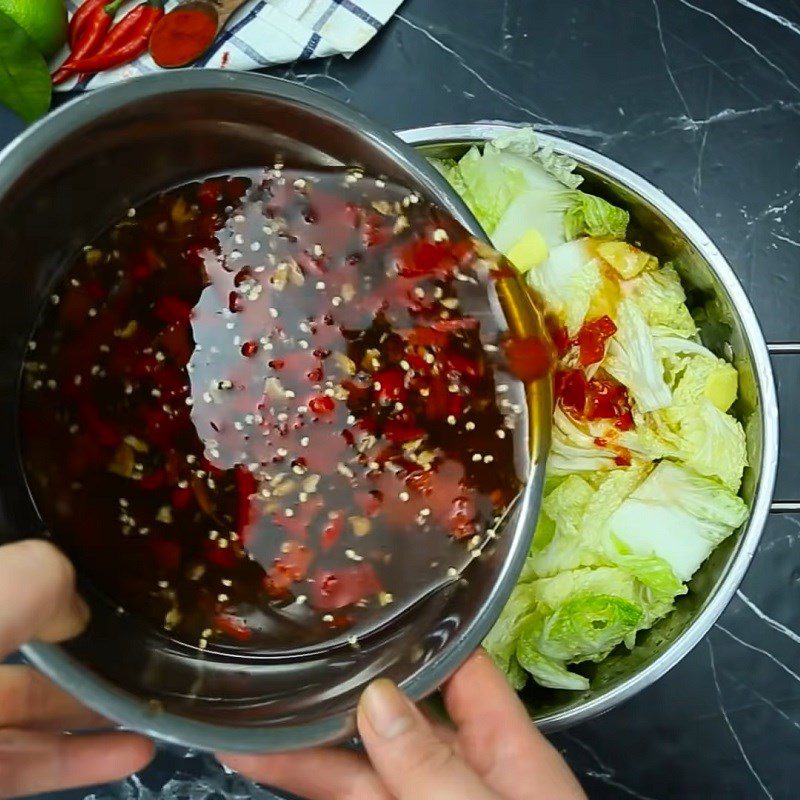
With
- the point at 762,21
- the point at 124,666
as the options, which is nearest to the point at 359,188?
the point at 124,666

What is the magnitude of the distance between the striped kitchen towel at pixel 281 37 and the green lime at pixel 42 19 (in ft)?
0.29

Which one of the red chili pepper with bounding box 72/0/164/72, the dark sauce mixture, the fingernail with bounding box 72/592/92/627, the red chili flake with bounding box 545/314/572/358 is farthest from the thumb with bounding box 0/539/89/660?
the red chili pepper with bounding box 72/0/164/72

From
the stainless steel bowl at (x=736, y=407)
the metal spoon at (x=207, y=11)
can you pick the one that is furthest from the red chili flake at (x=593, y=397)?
the metal spoon at (x=207, y=11)

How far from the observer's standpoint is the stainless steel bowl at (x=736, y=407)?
5.79ft

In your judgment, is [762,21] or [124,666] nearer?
[124,666]

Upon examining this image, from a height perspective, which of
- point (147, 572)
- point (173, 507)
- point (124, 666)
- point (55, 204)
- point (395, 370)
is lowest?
point (124, 666)

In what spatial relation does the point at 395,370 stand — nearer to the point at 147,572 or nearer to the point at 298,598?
the point at 298,598

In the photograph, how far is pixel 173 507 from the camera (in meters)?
1.54

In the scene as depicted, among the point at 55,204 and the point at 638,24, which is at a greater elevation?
the point at 638,24

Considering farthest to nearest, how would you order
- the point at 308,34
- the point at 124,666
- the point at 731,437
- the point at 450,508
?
the point at 308,34
the point at 731,437
the point at 450,508
the point at 124,666

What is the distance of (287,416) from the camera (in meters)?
1.55

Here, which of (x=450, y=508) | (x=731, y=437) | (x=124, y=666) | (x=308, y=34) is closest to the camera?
(x=124, y=666)

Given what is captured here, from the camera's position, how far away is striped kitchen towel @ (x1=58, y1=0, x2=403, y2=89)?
2158 mm

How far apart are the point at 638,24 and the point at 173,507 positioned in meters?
1.61
